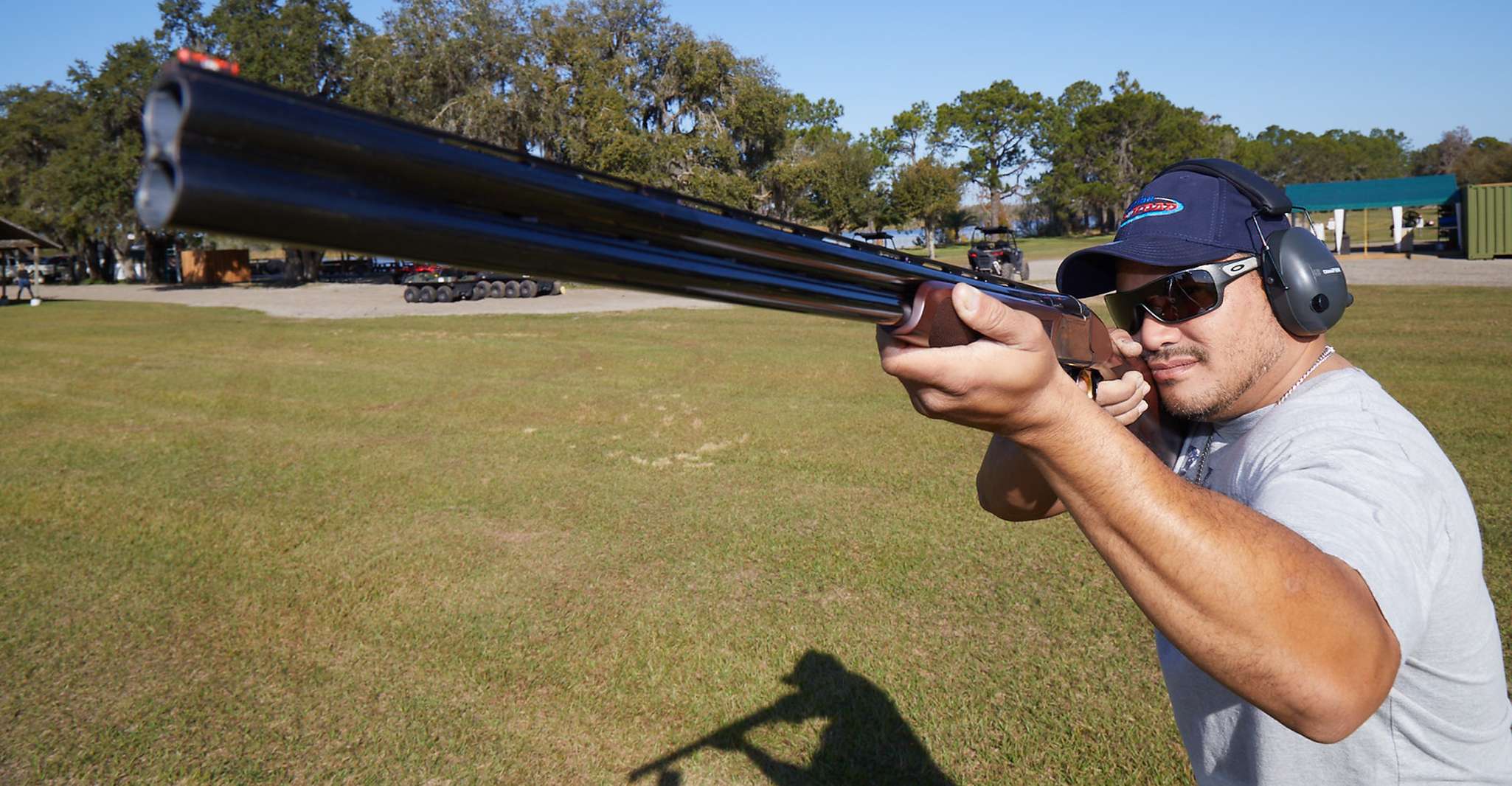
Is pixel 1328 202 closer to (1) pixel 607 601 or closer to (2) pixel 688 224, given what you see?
(1) pixel 607 601

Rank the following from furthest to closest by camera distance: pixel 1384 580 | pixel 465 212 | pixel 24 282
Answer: pixel 24 282 → pixel 1384 580 → pixel 465 212

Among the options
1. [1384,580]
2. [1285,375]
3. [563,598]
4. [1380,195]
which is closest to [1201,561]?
[1384,580]

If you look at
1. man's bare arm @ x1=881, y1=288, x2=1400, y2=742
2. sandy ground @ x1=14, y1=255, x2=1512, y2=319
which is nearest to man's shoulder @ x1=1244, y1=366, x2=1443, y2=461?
man's bare arm @ x1=881, y1=288, x2=1400, y2=742

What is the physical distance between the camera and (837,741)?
15.9ft

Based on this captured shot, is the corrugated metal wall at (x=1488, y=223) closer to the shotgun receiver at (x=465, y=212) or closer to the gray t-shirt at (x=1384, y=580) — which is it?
the gray t-shirt at (x=1384, y=580)

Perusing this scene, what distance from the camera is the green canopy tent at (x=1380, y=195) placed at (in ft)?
160

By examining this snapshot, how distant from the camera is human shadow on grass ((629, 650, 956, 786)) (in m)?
4.57

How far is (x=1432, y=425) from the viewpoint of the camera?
1056cm

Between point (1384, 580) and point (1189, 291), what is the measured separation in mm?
965

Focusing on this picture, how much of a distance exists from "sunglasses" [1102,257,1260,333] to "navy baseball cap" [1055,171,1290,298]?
27 millimetres

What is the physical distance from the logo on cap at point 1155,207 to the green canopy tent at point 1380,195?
53.6m

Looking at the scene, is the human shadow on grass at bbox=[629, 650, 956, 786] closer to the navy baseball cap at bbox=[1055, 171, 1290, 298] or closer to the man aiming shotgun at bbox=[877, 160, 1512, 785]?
the man aiming shotgun at bbox=[877, 160, 1512, 785]

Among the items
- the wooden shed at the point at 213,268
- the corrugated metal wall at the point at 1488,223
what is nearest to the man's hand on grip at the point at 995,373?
the corrugated metal wall at the point at 1488,223

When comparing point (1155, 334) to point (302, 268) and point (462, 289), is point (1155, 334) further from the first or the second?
point (302, 268)
